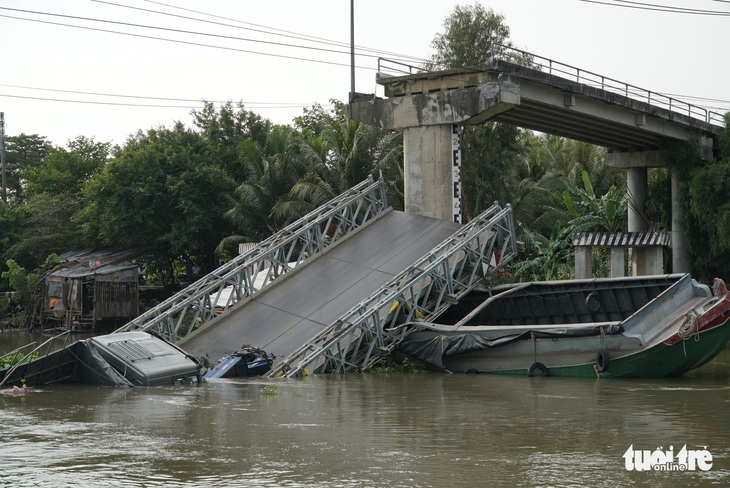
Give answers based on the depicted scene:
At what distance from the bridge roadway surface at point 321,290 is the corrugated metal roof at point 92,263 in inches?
795

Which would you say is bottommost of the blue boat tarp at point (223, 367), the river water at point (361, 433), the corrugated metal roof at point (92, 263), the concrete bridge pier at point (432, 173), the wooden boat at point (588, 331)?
the river water at point (361, 433)

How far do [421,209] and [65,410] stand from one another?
16303 millimetres

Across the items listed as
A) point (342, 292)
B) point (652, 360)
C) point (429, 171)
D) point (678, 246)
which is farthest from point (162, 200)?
point (652, 360)

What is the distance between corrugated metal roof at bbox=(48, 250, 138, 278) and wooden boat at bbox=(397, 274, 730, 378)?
2415 cm

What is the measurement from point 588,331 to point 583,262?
13971 mm

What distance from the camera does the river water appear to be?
34.4 feet

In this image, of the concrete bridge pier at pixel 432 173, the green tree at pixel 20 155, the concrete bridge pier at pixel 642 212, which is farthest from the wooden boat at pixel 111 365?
the green tree at pixel 20 155

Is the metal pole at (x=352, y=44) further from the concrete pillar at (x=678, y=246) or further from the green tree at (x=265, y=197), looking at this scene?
the concrete pillar at (x=678, y=246)

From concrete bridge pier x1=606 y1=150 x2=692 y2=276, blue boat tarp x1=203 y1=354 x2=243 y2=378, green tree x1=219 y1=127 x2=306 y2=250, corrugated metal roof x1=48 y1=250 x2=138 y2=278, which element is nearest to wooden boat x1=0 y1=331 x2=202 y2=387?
blue boat tarp x1=203 y1=354 x2=243 y2=378

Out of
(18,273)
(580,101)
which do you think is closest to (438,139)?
(580,101)

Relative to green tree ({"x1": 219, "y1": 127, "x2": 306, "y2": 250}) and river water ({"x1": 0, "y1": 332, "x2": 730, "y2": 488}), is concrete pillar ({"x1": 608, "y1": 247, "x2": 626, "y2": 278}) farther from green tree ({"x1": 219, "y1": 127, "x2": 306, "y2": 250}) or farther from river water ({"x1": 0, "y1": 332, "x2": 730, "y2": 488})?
green tree ({"x1": 219, "y1": 127, "x2": 306, "y2": 250})

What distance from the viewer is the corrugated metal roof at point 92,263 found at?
45.2 meters

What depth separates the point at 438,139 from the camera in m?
29.9

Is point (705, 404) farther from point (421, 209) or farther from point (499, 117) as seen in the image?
point (499, 117)
